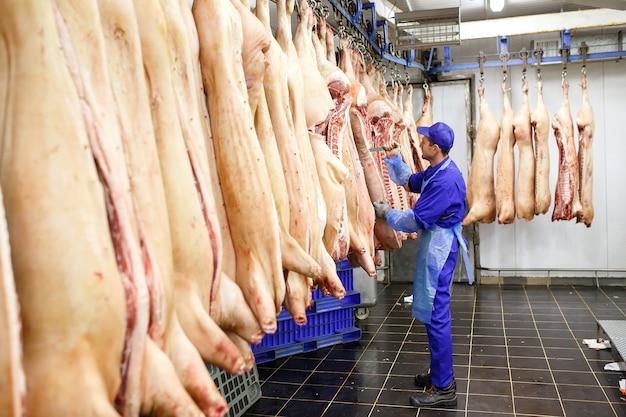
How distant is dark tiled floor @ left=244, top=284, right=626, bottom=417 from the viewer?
461cm

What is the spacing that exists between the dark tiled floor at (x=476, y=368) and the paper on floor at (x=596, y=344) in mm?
68

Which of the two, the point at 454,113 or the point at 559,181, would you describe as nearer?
→ the point at 559,181

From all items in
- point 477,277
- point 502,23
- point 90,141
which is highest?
point 502,23

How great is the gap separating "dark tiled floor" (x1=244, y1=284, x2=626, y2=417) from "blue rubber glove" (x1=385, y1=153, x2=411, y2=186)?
1804mm

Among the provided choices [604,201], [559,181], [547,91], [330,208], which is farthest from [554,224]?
[330,208]

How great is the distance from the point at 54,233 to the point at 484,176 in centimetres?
790

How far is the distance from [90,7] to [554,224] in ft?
30.8

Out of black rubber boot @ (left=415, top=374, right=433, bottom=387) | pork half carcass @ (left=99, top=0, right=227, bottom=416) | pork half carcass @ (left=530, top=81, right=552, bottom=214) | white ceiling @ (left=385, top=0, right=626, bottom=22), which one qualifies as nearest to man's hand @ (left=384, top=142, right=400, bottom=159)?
black rubber boot @ (left=415, top=374, right=433, bottom=387)

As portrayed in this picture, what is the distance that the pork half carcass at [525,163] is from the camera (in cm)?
837

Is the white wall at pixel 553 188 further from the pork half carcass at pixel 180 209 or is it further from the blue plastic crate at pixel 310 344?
the pork half carcass at pixel 180 209

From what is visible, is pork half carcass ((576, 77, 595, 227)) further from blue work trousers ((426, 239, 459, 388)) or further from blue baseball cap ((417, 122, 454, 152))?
blue work trousers ((426, 239, 459, 388))

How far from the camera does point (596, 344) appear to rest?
19.5 ft

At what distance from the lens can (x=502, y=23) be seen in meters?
8.27

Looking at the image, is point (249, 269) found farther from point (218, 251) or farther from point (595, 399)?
point (595, 399)
